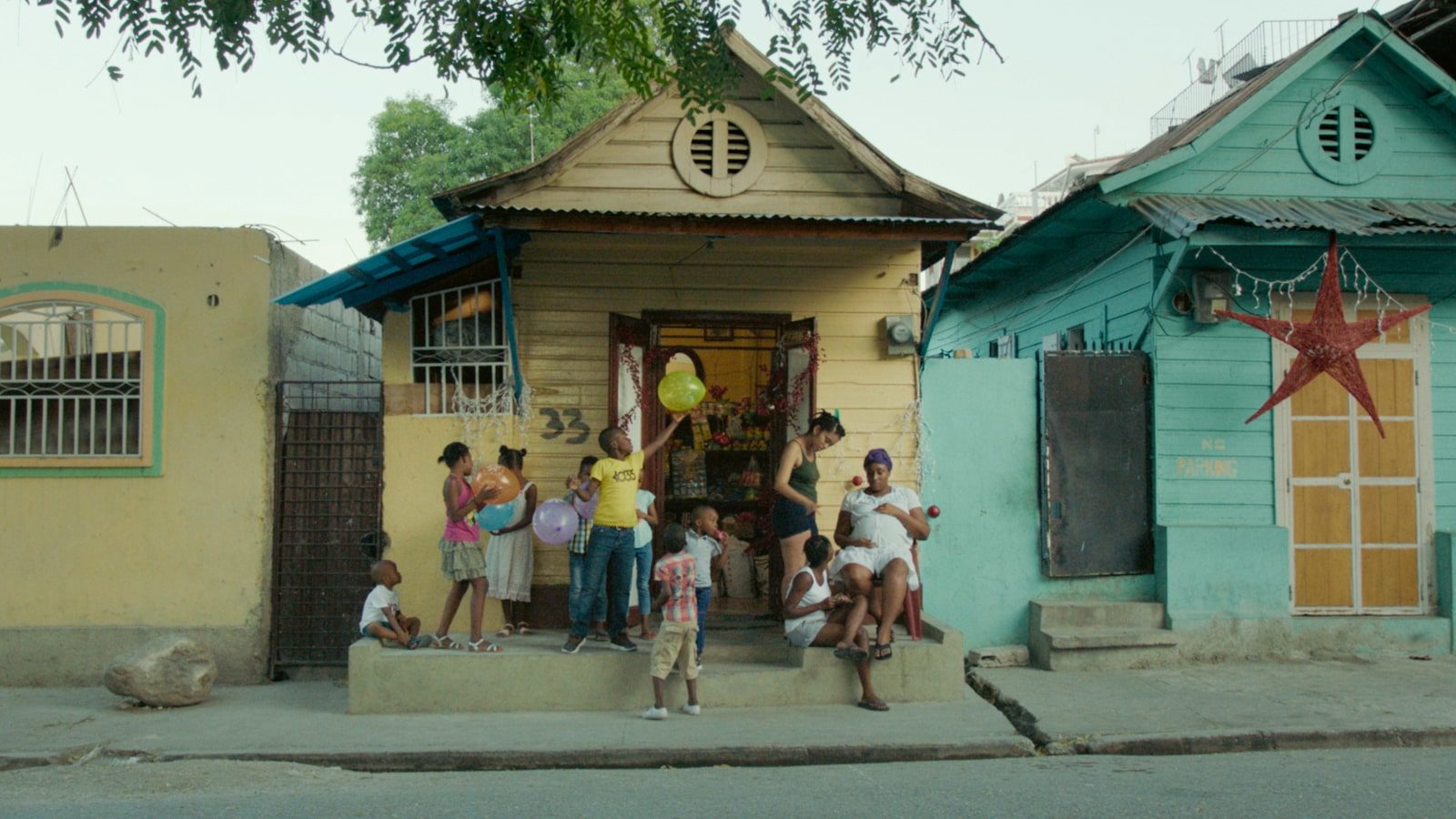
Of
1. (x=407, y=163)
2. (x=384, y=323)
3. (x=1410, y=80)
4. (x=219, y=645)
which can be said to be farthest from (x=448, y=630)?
(x=407, y=163)

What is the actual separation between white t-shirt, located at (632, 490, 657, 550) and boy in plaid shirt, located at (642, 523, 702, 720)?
835 mm

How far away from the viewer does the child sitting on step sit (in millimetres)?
8438

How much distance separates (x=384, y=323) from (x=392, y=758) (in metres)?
3.93

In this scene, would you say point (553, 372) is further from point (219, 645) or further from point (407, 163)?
point (407, 163)

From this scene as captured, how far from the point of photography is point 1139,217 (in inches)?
410

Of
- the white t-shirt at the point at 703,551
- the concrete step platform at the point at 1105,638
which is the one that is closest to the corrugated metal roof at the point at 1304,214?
the concrete step platform at the point at 1105,638

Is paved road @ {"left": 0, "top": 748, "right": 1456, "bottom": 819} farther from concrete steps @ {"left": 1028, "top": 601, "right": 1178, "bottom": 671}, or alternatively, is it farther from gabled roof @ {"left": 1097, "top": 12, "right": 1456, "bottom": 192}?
gabled roof @ {"left": 1097, "top": 12, "right": 1456, "bottom": 192}

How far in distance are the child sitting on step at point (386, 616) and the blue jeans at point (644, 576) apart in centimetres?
169

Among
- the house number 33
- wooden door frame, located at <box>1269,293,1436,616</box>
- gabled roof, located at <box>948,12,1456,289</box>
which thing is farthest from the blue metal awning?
wooden door frame, located at <box>1269,293,1436,616</box>

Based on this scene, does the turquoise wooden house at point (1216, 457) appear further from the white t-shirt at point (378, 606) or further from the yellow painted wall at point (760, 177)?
the white t-shirt at point (378, 606)

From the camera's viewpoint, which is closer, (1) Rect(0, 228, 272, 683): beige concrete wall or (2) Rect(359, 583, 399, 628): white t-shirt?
(2) Rect(359, 583, 399, 628): white t-shirt

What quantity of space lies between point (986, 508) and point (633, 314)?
3.41 meters

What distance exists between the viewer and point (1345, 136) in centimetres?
1049

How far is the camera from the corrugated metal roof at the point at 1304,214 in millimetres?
9188
